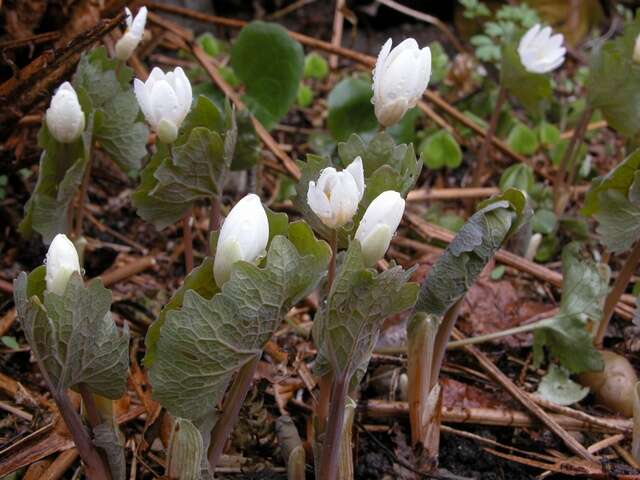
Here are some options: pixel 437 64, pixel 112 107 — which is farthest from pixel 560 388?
→ pixel 437 64

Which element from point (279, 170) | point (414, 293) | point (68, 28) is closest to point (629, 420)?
point (414, 293)

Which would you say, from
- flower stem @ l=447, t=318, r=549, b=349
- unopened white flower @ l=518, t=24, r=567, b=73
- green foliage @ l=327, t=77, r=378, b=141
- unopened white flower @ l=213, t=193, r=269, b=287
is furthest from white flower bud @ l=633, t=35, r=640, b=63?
Answer: unopened white flower @ l=213, t=193, r=269, b=287

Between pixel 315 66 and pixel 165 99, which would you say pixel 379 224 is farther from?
pixel 315 66

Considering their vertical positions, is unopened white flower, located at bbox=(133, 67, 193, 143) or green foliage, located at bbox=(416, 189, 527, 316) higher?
unopened white flower, located at bbox=(133, 67, 193, 143)

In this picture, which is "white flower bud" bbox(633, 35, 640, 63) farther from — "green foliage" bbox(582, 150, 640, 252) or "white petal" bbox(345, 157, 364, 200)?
"white petal" bbox(345, 157, 364, 200)

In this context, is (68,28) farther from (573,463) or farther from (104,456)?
(573,463)
